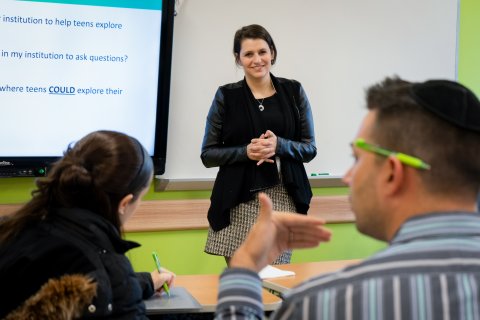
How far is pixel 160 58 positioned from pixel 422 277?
3101mm

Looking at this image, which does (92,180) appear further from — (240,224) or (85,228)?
(240,224)

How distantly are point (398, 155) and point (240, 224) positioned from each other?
220cm

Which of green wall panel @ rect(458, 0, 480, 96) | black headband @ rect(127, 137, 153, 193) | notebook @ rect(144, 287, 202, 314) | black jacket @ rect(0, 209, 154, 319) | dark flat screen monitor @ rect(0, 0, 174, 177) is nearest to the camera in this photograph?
black jacket @ rect(0, 209, 154, 319)

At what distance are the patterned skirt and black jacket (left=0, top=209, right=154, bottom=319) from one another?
4.93 feet

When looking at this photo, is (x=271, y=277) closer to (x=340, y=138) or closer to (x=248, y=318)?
(x=248, y=318)

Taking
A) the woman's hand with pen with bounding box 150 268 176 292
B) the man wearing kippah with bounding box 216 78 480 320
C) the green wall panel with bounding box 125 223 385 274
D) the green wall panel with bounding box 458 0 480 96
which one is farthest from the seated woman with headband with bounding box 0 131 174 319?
the green wall panel with bounding box 458 0 480 96

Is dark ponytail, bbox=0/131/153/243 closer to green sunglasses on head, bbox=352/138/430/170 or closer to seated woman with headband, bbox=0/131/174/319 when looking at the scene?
seated woman with headband, bbox=0/131/174/319

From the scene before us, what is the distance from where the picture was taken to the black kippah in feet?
3.41

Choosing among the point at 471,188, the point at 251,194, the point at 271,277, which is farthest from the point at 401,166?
the point at 251,194

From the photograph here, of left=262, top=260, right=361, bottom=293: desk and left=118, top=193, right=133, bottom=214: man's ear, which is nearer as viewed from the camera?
left=118, top=193, right=133, bottom=214: man's ear

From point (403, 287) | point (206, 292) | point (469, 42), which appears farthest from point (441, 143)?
point (469, 42)

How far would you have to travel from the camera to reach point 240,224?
3221 millimetres

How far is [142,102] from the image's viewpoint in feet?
12.6

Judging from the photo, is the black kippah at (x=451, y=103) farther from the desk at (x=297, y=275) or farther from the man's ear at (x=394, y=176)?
the desk at (x=297, y=275)
